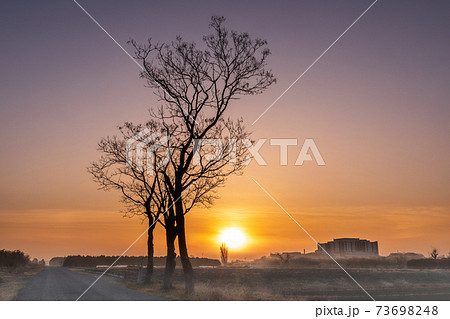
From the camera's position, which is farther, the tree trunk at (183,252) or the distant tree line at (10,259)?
the distant tree line at (10,259)

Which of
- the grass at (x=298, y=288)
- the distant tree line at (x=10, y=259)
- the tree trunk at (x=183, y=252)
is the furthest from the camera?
the distant tree line at (x=10, y=259)

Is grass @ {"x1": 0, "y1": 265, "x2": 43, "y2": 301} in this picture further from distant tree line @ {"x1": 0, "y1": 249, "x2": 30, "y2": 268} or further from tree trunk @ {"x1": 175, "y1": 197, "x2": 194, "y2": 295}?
distant tree line @ {"x1": 0, "y1": 249, "x2": 30, "y2": 268}

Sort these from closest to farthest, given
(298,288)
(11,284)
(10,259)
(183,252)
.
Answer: (183,252)
(11,284)
(298,288)
(10,259)

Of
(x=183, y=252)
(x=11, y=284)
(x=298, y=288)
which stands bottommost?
(x=298, y=288)

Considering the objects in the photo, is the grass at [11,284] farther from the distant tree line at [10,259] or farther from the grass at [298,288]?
the distant tree line at [10,259]

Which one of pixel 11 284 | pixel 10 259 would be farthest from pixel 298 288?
pixel 10 259

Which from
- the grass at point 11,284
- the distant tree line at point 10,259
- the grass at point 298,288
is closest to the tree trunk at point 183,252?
the grass at point 298,288

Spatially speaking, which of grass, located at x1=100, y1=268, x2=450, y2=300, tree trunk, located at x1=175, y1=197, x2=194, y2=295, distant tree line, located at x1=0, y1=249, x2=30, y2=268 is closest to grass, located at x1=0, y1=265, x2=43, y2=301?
grass, located at x1=100, y1=268, x2=450, y2=300

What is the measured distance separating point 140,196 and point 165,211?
640 cm

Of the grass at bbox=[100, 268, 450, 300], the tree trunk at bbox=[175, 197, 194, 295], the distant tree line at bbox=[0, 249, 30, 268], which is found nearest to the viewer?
the grass at bbox=[100, 268, 450, 300]

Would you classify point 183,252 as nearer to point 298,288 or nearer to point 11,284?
point 11,284

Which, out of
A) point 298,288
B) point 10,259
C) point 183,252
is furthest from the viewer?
point 10,259
